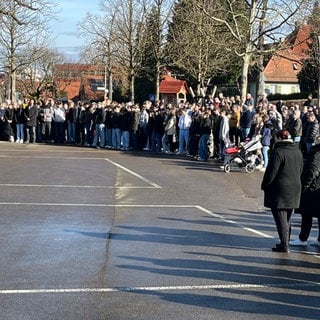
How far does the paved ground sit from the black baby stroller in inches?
83.6

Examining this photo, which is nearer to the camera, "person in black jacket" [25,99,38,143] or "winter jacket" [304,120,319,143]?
"winter jacket" [304,120,319,143]

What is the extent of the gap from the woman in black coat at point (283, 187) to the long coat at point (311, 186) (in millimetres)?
333

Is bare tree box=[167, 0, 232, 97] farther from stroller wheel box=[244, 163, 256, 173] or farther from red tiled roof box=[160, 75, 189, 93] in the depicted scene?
red tiled roof box=[160, 75, 189, 93]

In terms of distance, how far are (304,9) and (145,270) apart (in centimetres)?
2535

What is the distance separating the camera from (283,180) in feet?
31.3

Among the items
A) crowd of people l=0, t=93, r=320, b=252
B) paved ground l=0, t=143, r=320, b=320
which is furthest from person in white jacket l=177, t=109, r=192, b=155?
paved ground l=0, t=143, r=320, b=320

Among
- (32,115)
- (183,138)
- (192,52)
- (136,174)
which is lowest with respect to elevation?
(136,174)

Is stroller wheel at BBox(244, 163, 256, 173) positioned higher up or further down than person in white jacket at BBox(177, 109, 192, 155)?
further down

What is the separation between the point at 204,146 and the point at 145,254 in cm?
1339

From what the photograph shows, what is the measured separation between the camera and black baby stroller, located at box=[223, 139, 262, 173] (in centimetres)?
1945

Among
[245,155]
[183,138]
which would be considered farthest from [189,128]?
[245,155]

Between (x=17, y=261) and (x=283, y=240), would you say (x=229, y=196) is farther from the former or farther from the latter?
(x=17, y=261)

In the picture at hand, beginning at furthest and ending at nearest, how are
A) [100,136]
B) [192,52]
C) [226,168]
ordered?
[192,52]
[100,136]
[226,168]

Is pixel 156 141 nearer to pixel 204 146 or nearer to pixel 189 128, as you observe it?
pixel 189 128
